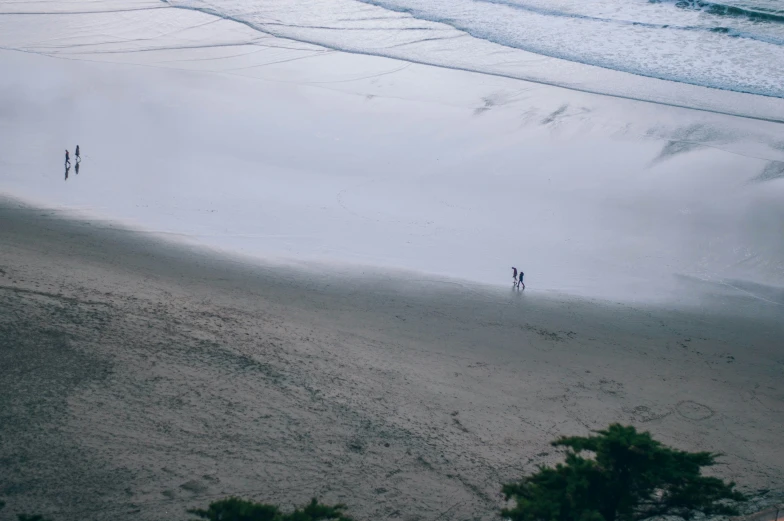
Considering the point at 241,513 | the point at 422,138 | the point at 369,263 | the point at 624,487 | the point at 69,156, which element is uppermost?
the point at 422,138

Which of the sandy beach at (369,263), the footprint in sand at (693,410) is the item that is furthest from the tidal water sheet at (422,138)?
the footprint in sand at (693,410)

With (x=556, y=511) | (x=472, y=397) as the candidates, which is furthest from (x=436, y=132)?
(x=556, y=511)

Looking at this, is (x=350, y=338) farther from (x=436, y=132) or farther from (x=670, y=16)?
(x=670, y=16)

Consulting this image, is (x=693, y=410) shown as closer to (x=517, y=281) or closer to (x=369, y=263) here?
(x=517, y=281)

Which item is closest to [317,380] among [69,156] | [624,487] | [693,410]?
[624,487]

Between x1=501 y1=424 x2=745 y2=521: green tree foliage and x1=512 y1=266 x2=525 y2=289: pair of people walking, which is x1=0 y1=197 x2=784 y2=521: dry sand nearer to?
x1=512 y1=266 x2=525 y2=289: pair of people walking

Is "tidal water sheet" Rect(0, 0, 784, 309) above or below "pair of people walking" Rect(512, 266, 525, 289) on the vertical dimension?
above

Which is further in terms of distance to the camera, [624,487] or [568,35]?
[568,35]

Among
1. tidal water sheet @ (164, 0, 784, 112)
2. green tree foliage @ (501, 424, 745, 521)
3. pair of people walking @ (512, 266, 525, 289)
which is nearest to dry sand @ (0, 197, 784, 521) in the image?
pair of people walking @ (512, 266, 525, 289)

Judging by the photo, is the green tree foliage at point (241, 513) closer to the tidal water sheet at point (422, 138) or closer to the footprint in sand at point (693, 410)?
the footprint in sand at point (693, 410)
